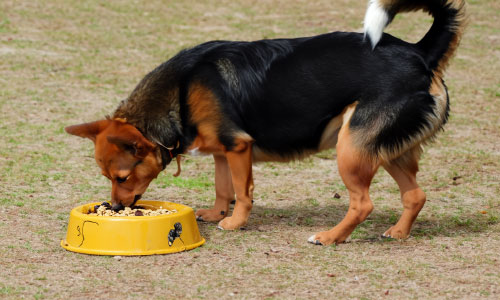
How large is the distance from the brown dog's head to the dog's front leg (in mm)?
595

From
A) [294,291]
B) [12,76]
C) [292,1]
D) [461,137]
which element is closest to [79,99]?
[12,76]

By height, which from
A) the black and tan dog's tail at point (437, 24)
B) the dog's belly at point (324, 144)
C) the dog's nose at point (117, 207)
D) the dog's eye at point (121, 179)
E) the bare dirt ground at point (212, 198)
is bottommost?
the bare dirt ground at point (212, 198)

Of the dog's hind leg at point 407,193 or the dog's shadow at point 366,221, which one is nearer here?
the dog's hind leg at point 407,193

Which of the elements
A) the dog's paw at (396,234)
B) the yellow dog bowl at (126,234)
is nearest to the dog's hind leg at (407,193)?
the dog's paw at (396,234)

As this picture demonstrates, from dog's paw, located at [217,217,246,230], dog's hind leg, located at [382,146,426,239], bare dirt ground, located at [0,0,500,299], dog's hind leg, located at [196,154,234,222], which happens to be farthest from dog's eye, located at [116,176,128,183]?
dog's hind leg, located at [382,146,426,239]

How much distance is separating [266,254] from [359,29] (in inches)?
419

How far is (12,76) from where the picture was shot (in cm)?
1184

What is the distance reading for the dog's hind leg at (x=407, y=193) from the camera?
19.7 ft

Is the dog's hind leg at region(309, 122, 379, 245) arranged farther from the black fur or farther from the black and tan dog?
the black fur

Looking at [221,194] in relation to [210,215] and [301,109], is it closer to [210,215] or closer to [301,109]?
[210,215]

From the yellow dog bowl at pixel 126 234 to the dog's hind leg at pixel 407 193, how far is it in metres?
1.76

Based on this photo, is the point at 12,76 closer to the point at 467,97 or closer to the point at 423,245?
the point at 467,97

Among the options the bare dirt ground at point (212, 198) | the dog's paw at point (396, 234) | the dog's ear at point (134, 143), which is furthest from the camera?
the dog's paw at point (396, 234)

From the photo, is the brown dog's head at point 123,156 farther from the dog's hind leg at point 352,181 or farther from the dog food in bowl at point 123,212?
the dog's hind leg at point 352,181
